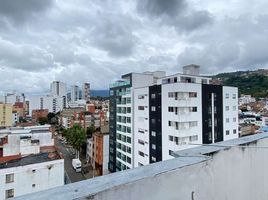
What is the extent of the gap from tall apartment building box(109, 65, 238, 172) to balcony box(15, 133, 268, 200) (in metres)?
15.5

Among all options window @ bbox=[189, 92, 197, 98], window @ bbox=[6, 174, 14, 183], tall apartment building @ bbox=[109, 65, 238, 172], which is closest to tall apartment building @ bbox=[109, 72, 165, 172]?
tall apartment building @ bbox=[109, 65, 238, 172]

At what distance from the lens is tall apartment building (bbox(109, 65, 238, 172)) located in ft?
65.2

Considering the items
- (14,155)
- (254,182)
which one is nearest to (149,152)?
(14,155)

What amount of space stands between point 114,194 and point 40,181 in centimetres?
1671

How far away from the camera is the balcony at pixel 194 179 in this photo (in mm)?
1344

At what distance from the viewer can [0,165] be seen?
15.5 m

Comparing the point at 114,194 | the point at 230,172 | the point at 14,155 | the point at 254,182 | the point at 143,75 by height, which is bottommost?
the point at 14,155

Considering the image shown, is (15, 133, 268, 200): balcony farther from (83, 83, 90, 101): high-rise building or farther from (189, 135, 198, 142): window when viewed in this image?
(83, 83, 90, 101): high-rise building

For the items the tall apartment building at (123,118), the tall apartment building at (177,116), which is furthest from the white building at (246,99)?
the tall apartment building at (177,116)

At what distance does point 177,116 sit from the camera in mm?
19719

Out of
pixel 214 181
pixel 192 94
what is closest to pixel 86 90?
pixel 192 94

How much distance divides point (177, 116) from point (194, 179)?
18174 millimetres

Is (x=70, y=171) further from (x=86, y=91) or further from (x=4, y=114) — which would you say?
(x=86, y=91)

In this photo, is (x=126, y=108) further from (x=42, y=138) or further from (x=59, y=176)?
(x=59, y=176)
